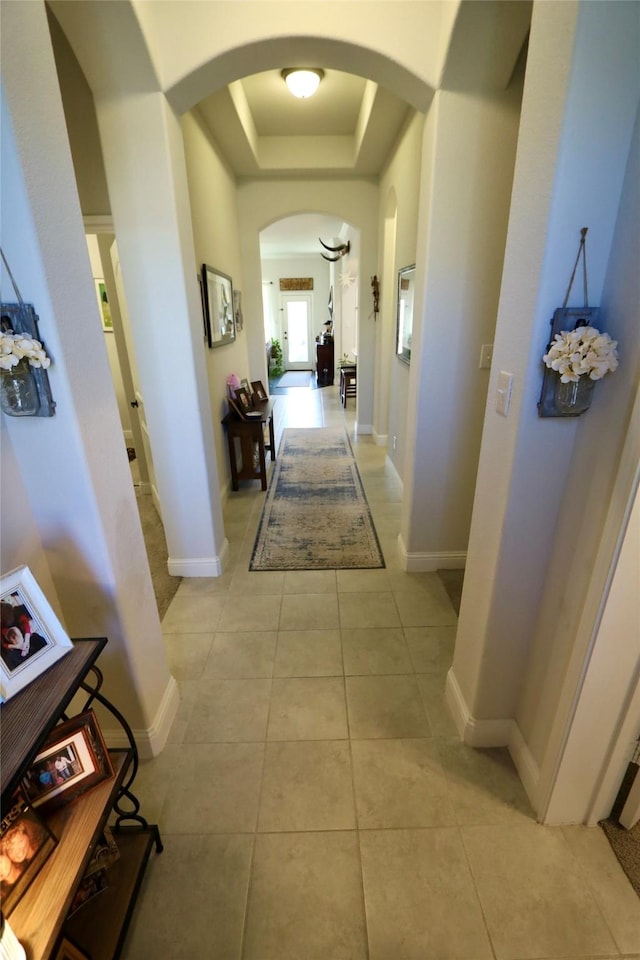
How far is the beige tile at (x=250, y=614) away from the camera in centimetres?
223

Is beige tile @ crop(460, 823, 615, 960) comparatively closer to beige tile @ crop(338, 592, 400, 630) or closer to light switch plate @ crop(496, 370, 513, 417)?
beige tile @ crop(338, 592, 400, 630)

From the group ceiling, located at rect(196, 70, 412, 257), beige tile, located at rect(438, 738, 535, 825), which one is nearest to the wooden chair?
ceiling, located at rect(196, 70, 412, 257)

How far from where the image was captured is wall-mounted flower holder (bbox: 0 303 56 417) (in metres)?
1.01

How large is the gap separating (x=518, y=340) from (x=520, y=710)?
1283 millimetres

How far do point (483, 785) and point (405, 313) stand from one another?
3052mm

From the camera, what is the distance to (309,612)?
2328 millimetres

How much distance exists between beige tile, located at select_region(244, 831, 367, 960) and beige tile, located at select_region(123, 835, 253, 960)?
4 centimetres

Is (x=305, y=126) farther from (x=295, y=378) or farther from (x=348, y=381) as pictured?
(x=295, y=378)

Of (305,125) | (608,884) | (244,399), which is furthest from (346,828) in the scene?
(305,125)

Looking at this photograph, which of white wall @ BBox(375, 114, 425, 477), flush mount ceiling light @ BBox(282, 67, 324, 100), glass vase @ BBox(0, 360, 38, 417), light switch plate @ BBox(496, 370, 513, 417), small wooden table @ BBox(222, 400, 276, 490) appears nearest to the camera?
glass vase @ BBox(0, 360, 38, 417)

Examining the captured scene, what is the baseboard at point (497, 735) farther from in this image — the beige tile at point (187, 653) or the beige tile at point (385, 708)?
the beige tile at point (187, 653)

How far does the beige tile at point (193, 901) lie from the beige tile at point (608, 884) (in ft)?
3.21

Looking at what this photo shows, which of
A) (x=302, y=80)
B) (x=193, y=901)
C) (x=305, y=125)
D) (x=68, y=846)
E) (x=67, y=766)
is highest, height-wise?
(x=305, y=125)

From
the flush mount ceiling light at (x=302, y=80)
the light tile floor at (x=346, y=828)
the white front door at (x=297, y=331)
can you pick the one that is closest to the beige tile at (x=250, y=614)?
the light tile floor at (x=346, y=828)
